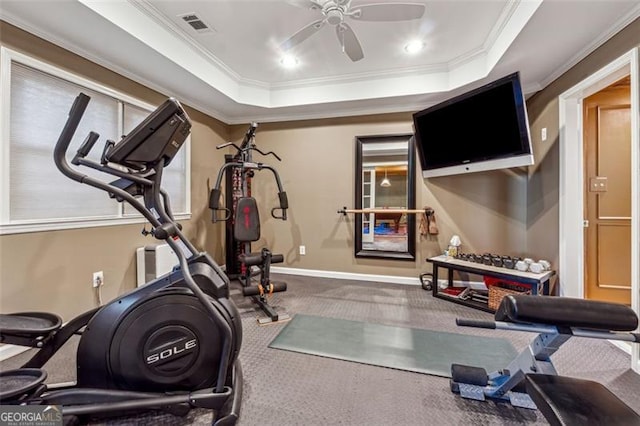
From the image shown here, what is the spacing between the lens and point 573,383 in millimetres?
1160

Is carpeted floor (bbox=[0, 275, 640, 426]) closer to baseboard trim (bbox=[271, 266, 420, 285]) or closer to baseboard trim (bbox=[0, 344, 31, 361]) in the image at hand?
baseboard trim (bbox=[0, 344, 31, 361])

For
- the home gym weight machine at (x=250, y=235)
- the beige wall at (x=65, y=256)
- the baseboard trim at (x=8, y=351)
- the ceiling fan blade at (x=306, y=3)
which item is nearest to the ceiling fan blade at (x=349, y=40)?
the ceiling fan blade at (x=306, y=3)

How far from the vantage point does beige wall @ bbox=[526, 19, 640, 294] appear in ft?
8.36

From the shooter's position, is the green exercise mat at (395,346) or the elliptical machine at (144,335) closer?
the elliptical machine at (144,335)

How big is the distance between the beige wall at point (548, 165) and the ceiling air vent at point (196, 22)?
3.46 meters

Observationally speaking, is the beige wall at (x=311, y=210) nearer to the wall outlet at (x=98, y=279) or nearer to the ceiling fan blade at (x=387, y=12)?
the wall outlet at (x=98, y=279)

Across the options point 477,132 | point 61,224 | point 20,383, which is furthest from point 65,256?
point 477,132

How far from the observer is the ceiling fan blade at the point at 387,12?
194 centimetres

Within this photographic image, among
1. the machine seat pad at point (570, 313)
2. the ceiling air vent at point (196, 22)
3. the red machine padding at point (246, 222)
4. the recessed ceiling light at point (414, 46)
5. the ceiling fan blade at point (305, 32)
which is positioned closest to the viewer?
the machine seat pad at point (570, 313)

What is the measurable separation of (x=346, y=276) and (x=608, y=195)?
10.3 feet

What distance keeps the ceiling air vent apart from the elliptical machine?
1.56 metres

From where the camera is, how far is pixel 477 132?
3078mm

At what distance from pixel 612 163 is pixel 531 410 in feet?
9.42

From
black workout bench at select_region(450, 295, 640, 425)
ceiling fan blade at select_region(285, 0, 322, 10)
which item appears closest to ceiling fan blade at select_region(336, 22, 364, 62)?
ceiling fan blade at select_region(285, 0, 322, 10)
